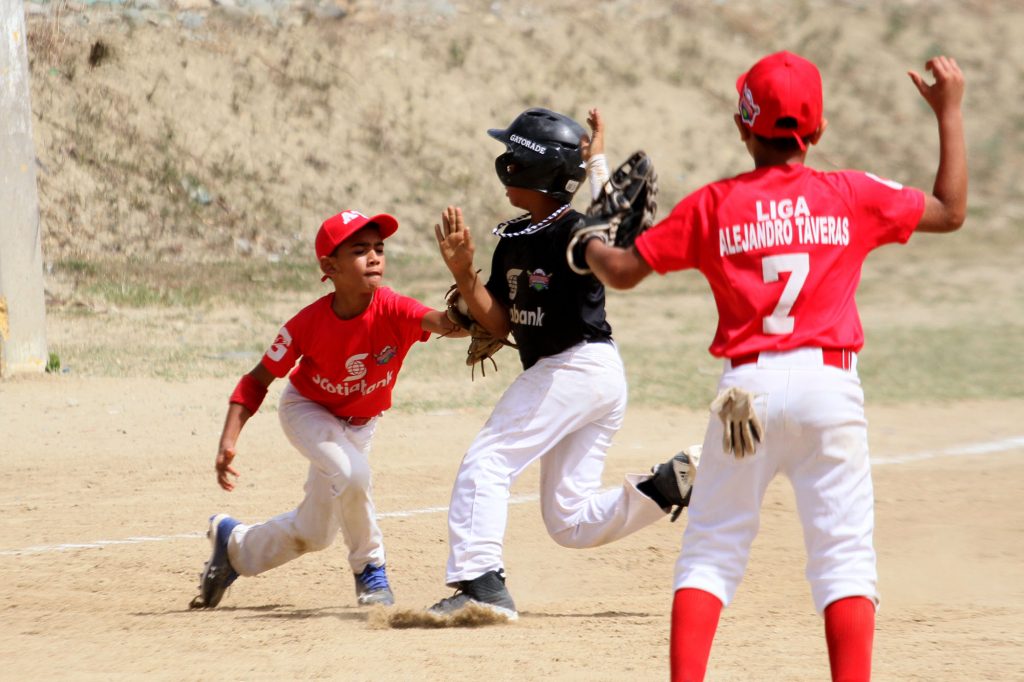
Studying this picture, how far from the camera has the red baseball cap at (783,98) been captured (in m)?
3.59

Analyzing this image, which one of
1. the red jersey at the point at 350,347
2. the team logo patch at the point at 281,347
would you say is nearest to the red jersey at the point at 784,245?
the red jersey at the point at 350,347

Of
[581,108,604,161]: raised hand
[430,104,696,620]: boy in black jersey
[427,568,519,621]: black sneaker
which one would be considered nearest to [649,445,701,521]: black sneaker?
[430,104,696,620]: boy in black jersey

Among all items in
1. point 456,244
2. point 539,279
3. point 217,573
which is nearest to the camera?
point 456,244

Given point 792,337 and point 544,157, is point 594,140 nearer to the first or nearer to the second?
point 544,157

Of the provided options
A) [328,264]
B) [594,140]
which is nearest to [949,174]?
[594,140]

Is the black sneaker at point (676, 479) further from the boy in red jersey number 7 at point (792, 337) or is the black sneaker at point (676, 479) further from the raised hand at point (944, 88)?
the raised hand at point (944, 88)

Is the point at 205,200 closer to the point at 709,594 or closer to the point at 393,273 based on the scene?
the point at 393,273

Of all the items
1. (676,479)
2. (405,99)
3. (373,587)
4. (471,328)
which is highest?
(405,99)

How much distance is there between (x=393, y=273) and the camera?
16.2 m

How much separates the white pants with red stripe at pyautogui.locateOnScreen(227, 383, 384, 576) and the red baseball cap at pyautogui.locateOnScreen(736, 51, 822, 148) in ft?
7.96

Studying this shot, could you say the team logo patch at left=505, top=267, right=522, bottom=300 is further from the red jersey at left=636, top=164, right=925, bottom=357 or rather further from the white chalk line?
the white chalk line

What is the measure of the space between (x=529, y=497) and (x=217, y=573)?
2406 mm

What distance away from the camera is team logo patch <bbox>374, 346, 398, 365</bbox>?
5.39 metres

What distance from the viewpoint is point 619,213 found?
4.04 meters
